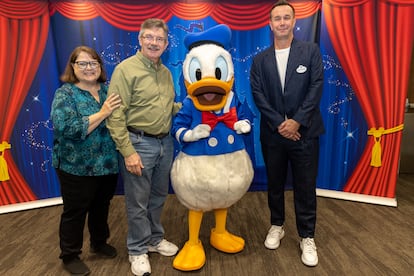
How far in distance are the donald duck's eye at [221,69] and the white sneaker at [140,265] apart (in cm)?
116

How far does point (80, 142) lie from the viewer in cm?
175

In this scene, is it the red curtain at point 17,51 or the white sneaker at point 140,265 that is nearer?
the white sneaker at point 140,265

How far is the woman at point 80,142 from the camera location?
5.52 ft

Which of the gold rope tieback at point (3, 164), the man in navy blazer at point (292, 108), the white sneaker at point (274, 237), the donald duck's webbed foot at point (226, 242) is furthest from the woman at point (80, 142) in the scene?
the gold rope tieback at point (3, 164)

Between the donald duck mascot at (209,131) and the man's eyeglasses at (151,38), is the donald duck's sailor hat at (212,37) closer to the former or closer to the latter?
the donald duck mascot at (209,131)

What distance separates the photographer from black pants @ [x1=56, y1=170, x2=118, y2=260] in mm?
1799

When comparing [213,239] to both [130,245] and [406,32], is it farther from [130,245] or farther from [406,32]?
[406,32]

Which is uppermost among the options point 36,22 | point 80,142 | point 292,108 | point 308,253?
point 36,22

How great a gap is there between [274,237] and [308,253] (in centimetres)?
26

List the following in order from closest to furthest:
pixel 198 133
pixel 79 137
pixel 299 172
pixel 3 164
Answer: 1. pixel 79 137
2. pixel 198 133
3. pixel 299 172
4. pixel 3 164

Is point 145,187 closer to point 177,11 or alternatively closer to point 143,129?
point 143,129

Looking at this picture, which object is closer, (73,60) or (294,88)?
(73,60)

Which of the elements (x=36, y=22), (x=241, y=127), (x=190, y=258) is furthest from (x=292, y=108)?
(x=36, y=22)

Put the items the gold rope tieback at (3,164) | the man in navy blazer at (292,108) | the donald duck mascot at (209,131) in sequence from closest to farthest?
the donald duck mascot at (209,131), the man in navy blazer at (292,108), the gold rope tieback at (3,164)
